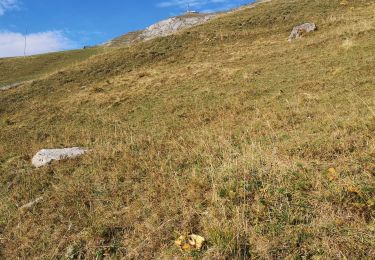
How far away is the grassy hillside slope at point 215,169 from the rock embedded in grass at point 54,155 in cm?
47

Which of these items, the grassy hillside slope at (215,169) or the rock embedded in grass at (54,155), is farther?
the rock embedded in grass at (54,155)

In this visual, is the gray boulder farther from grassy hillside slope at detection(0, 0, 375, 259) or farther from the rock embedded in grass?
the rock embedded in grass

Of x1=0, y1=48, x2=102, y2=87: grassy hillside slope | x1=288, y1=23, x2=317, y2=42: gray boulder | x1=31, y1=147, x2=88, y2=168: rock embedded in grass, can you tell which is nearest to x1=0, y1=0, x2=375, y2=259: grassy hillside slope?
x1=31, y1=147, x2=88, y2=168: rock embedded in grass

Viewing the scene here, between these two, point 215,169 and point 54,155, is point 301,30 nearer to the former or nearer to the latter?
point 54,155

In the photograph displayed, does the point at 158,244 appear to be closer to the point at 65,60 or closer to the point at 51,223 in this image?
the point at 51,223

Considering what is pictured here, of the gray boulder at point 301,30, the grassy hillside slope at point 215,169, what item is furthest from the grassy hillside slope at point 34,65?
the gray boulder at point 301,30

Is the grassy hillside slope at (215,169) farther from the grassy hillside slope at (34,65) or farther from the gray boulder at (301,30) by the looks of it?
the grassy hillside slope at (34,65)

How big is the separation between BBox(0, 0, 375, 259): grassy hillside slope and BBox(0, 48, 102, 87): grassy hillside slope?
23568 millimetres

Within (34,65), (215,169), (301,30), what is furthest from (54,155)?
Answer: (34,65)

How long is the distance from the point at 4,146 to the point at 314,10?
37.0 metres

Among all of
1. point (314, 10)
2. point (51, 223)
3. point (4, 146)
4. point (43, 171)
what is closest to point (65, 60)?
point (314, 10)

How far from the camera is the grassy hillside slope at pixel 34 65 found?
A: 149 ft

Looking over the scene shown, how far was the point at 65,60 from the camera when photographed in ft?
178

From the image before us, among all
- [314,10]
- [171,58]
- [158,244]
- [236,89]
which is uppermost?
[314,10]
